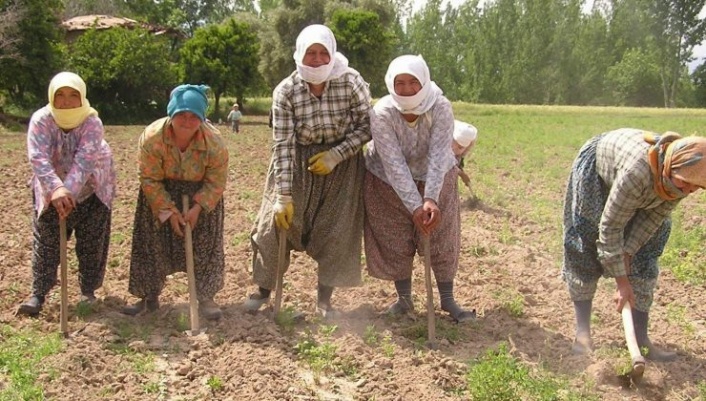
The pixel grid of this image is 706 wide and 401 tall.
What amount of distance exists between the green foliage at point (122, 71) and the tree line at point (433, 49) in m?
0.04

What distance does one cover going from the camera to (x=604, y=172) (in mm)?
3744

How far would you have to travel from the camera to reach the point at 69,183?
407cm

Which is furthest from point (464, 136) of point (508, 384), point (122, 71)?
point (122, 71)

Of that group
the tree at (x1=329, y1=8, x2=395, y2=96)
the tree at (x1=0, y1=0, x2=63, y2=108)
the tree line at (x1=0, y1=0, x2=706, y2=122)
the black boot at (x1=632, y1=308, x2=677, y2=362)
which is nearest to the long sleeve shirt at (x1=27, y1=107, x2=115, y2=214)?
the black boot at (x1=632, y1=308, x2=677, y2=362)

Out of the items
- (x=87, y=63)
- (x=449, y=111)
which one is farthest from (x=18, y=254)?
(x=87, y=63)

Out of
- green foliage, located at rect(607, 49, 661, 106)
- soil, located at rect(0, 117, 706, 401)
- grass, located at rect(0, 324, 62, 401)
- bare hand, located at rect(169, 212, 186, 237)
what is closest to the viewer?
grass, located at rect(0, 324, 62, 401)

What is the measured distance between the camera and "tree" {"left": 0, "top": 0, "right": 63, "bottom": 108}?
69.7 feet

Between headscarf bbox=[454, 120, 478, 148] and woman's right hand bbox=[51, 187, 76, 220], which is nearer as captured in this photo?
woman's right hand bbox=[51, 187, 76, 220]

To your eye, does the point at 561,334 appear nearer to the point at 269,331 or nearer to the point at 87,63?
the point at 269,331

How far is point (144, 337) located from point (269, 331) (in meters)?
0.71

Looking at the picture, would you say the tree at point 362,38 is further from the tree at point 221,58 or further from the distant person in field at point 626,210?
the distant person in field at point 626,210

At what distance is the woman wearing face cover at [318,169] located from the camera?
4148 millimetres

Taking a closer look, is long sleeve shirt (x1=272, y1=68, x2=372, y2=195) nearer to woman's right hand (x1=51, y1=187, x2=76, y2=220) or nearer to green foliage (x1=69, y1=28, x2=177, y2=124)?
woman's right hand (x1=51, y1=187, x2=76, y2=220)

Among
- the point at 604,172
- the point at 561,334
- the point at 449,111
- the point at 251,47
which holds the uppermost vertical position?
the point at 251,47
